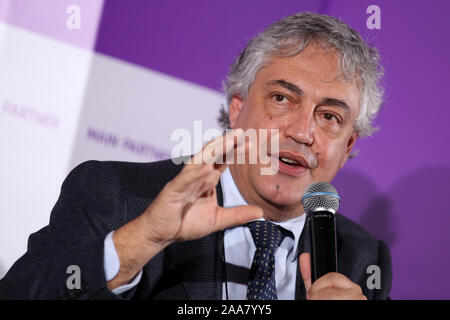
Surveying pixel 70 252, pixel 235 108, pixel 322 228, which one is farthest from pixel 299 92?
pixel 70 252

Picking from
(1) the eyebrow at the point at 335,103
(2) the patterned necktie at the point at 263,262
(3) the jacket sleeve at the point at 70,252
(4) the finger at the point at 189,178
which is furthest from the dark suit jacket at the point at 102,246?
(1) the eyebrow at the point at 335,103

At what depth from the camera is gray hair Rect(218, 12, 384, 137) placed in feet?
6.31

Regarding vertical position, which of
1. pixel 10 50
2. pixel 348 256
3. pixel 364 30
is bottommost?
pixel 348 256

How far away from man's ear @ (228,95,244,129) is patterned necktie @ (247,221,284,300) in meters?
0.51

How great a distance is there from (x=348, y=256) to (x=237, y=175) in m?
0.54

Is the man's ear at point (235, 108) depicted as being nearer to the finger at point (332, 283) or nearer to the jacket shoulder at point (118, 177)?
the jacket shoulder at point (118, 177)

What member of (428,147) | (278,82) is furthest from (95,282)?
(428,147)

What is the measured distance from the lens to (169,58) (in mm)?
2529

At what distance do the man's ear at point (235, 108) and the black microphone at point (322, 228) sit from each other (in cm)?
77

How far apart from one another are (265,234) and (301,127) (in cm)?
38

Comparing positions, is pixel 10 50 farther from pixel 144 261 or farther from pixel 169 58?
pixel 144 261

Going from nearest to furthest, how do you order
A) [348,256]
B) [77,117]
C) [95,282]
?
[95,282] < [348,256] < [77,117]

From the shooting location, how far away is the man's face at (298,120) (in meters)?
1.77

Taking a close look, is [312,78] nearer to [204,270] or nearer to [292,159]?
[292,159]
